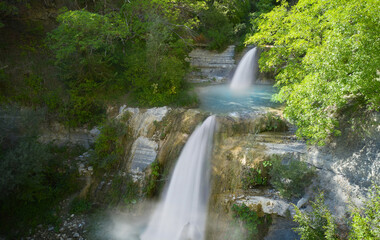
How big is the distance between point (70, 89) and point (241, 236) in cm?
983

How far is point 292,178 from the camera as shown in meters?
6.83

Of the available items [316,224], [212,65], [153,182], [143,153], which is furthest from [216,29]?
[316,224]

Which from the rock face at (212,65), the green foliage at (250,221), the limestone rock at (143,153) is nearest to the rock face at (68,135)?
the limestone rock at (143,153)

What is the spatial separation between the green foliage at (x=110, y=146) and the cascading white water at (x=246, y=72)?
8127 mm

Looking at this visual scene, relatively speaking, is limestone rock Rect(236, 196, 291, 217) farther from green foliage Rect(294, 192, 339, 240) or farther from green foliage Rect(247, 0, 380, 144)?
green foliage Rect(247, 0, 380, 144)

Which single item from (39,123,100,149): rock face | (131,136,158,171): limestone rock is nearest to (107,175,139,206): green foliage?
(131,136,158,171): limestone rock

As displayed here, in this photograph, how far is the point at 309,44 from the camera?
301 inches

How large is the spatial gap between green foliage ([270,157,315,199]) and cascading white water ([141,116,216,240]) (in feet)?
7.67

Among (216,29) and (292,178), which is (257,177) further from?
(216,29)

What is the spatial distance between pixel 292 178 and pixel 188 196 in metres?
3.48

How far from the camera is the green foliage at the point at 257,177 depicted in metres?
7.59

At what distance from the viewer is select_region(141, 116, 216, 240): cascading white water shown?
7.88m

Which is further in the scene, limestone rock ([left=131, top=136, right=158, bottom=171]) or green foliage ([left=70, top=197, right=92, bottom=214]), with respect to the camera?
limestone rock ([left=131, top=136, right=158, bottom=171])

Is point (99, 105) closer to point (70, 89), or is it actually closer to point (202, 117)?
point (70, 89)
